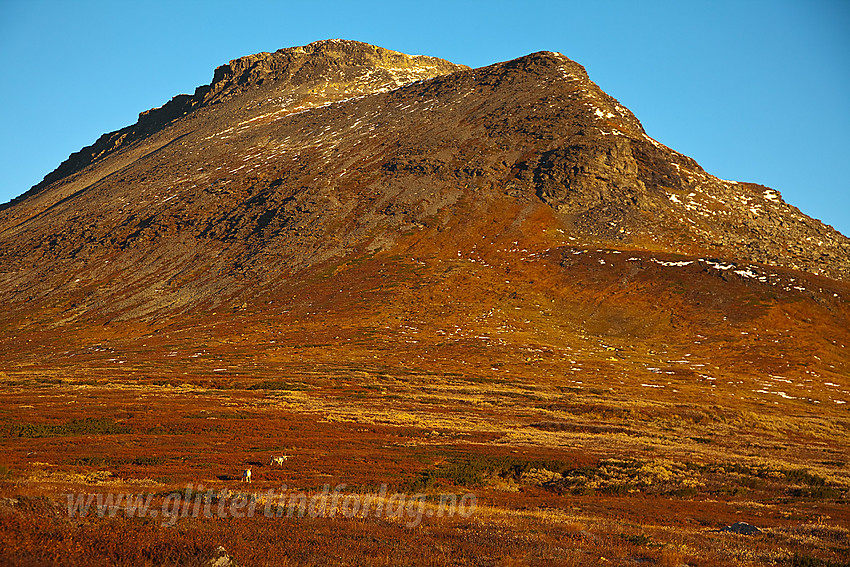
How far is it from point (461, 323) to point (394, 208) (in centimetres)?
4992

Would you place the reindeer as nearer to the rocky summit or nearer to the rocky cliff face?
the rocky summit

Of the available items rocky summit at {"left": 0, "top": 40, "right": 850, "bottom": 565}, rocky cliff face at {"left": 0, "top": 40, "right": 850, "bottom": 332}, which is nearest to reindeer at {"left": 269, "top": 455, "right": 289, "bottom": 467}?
rocky summit at {"left": 0, "top": 40, "right": 850, "bottom": 565}

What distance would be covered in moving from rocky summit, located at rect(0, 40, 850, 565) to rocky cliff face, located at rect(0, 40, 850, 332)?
80 centimetres

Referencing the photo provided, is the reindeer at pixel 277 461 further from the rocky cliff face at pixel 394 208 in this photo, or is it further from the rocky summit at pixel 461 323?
the rocky cliff face at pixel 394 208

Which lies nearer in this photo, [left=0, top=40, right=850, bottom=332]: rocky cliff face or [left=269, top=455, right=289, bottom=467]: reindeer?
[left=269, top=455, right=289, bottom=467]: reindeer

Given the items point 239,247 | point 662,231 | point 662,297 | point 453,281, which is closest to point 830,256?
point 662,231

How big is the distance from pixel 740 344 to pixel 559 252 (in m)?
42.7

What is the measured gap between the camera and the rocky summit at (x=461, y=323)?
110 feet

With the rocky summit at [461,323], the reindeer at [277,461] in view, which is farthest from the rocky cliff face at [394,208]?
the reindeer at [277,461]

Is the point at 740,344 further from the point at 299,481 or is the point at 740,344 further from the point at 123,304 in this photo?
the point at 123,304

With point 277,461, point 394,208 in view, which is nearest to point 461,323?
point 394,208

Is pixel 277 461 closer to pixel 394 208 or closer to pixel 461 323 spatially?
pixel 461 323

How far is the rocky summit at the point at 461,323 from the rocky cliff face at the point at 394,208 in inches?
31.4

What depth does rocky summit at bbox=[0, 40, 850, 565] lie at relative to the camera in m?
33.4
